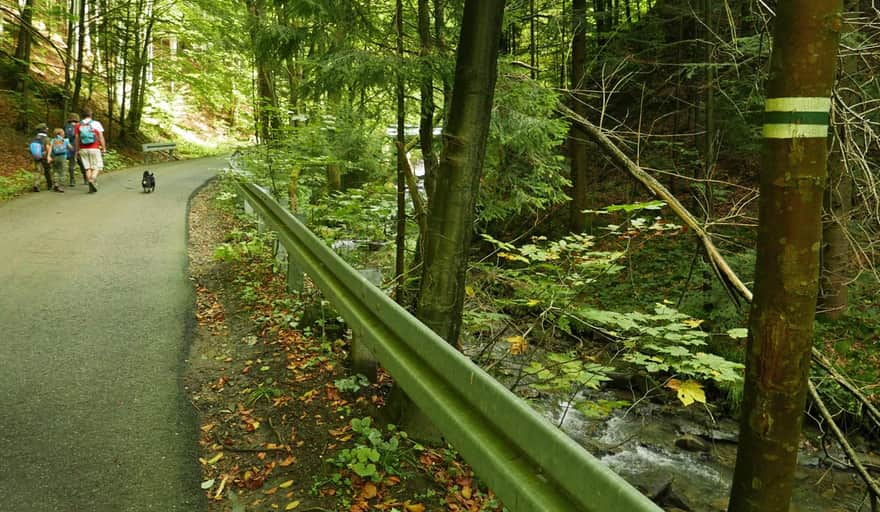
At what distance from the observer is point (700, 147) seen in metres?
15.3

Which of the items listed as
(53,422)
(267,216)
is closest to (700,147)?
(267,216)

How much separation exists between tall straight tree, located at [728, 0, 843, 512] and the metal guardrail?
2.41 feet

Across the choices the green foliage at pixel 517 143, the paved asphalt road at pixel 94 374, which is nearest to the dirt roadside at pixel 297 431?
the paved asphalt road at pixel 94 374

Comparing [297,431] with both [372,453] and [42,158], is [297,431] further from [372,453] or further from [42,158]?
[42,158]

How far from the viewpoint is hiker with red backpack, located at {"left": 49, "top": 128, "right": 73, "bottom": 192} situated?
15598mm

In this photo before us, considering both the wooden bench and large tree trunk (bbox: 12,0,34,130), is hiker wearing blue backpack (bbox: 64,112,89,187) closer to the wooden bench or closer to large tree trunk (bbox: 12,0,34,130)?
large tree trunk (bbox: 12,0,34,130)

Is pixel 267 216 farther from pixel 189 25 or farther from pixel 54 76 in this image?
pixel 54 76

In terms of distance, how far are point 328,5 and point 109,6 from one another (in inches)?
984

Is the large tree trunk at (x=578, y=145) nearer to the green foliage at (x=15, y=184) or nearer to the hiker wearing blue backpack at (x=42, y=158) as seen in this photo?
the hiker wearing blue backpack at (x=42, y=158)

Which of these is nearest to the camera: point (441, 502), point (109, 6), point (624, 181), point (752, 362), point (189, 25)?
point (752, 362)

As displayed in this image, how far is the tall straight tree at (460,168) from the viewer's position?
12.6ft

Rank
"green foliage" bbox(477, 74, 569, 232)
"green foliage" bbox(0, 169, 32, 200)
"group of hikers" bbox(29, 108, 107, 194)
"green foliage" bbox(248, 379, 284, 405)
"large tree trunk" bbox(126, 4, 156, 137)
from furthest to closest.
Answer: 1. "large tree trunk" bbox(126, 4, 156, 137)
2. "group of hikers" bbox(29, 108, 107, 194)
3. "green foliage" bbox(0, 169, 32, 200)
4. "green foliage" bbox(477, 74, 569, 232)
5. "green foliage" bbox(248, 379, 284, 405)

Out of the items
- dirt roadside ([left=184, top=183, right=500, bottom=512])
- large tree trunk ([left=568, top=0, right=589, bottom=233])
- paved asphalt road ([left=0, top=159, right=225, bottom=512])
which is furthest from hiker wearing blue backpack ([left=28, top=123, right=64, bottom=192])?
large tree trunk ([left=568, top=0, right=589, bottom=233])

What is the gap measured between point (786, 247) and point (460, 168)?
2.33 meters
